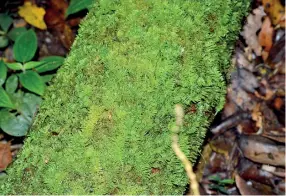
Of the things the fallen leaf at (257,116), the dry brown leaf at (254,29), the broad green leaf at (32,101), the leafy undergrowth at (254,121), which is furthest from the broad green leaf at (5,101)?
the dry brown leaf at (254,29)

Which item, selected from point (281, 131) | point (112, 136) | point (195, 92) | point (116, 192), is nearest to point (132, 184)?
point (116, 192)

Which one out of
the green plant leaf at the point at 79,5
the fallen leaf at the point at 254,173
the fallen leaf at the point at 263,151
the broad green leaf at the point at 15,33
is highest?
the green plant leaf at the point at 79,5

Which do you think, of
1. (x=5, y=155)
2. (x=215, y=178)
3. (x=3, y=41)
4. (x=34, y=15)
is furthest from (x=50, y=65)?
(x=215, y=178)

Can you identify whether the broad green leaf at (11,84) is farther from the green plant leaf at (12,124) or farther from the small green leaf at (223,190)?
the small green leaf at (223,190)

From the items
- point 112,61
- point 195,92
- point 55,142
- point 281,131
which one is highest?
point 112,61

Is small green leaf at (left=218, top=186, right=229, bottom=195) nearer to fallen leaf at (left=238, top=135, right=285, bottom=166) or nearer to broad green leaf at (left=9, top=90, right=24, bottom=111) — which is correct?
fallen leaf at (left=238, top=135, right=285, bottom=166)

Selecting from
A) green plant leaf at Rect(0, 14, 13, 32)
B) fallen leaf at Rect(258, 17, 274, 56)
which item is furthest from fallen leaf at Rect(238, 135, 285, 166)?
green plant leaf at Rect(0, 14, 13, 32)

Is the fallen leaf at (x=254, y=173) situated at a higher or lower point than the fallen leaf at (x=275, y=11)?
lower

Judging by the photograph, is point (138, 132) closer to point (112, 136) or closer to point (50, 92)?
point (112, 136)

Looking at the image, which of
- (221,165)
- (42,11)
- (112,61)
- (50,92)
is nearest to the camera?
(112,61)
